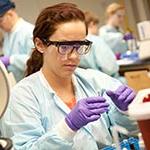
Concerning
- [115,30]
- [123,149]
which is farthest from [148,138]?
[115,30]

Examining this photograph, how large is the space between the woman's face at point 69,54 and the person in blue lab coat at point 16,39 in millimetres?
1288

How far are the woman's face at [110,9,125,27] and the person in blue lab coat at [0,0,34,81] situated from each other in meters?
1.96

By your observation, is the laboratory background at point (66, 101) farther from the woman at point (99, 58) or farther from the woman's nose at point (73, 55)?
the woman at point (99, 58)

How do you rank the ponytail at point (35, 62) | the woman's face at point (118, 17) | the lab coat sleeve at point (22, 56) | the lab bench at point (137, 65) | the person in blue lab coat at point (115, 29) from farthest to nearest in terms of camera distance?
the woman's face at point (118, 17) < the person in blue lab coat at point (115, 29) < the lab bench at point (137, 65) < the lab coat sleeve at point (22, 56) < the ponytail at point (35, 62)

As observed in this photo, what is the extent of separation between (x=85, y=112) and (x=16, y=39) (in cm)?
180

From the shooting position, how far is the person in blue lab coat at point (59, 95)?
4.00 feet

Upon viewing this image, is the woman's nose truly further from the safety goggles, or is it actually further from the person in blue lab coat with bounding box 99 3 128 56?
the person in blue lab coat with bounding box 99 3 128 56

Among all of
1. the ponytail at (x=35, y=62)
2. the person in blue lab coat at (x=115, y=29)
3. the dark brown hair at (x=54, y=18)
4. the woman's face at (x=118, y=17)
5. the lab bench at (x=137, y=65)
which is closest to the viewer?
the dark brown hair at (x=54, y=18)

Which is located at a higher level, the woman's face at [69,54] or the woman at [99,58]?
the woman's face at [69,54]

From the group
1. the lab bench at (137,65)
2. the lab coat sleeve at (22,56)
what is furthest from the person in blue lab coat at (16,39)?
the lab bench at (137,65)

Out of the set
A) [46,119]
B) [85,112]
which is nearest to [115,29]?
[46,119]

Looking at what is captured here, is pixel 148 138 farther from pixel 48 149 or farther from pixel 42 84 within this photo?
pixel 42 84

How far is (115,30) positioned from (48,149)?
11.8 feet

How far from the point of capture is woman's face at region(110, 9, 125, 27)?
14.8 feet
